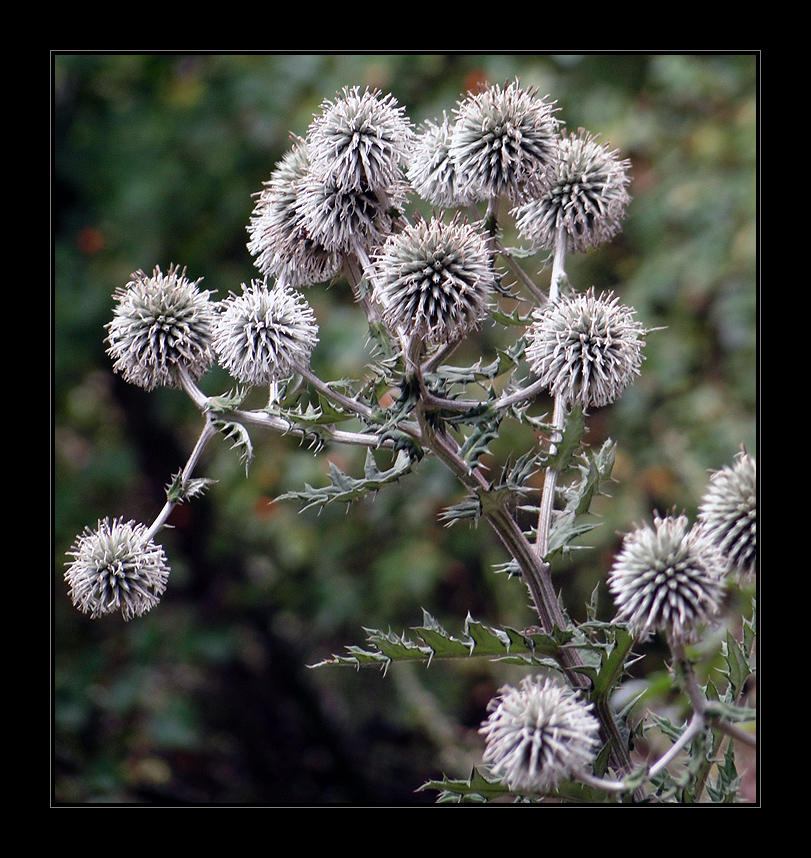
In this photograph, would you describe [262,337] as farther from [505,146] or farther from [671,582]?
[671,582]

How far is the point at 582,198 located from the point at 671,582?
865mm

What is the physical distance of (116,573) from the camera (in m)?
1.48

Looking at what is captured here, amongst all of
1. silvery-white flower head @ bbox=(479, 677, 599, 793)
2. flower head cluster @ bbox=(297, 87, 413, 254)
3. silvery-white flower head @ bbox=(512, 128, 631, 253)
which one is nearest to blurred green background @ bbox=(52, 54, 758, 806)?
silvery-white flower head @ bbox=(512, 128, 631, 253)

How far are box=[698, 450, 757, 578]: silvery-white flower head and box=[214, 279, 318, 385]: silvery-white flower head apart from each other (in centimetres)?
76

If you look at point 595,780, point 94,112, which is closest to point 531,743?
point 595,780

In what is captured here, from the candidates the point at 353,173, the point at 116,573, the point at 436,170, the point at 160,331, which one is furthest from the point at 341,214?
the point at 116,573

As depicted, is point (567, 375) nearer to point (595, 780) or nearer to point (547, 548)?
point (547, 548)

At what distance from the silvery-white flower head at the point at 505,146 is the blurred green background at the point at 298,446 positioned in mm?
2416

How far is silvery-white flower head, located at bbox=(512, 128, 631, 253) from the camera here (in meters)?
1.74

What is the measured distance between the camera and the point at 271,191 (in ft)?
5.70

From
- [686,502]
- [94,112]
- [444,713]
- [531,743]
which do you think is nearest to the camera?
[531,743]

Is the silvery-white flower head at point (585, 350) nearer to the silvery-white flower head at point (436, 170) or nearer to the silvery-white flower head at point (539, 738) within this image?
the silvery-white flower head at point (436, 170)

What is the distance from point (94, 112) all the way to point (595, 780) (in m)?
4.49

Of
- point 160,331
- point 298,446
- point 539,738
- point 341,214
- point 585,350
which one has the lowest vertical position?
point 539,738
